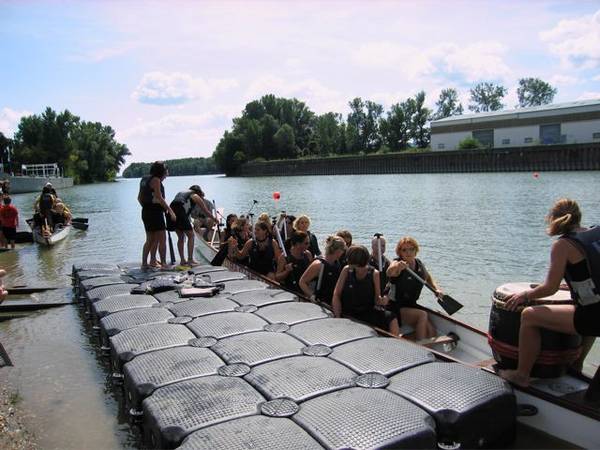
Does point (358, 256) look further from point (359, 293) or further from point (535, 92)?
point (535, 92)

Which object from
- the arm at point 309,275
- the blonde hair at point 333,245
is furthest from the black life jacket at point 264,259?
the blonde hair at point 333,245

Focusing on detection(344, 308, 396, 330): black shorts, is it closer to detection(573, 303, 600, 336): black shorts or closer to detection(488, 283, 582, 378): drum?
detection(488, 283, 582, 378): drum

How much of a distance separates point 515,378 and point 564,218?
1406mm

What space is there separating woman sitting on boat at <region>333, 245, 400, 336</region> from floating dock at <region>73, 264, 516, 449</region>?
0.24 metres

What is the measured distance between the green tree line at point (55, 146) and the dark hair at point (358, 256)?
278ft

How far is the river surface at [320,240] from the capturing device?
18.3 feet

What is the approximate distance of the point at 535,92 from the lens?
105125 millimetres

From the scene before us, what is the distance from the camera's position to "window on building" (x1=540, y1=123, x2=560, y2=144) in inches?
2635

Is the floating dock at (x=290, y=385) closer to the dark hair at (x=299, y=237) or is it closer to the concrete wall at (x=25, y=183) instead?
the dark hair at (x=299, y=237)

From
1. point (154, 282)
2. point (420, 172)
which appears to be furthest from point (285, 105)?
point (154, 282)

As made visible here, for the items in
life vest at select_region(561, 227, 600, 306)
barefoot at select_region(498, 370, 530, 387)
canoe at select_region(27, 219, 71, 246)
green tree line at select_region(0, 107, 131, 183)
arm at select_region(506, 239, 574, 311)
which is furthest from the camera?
green tree line at select_region(0, 107, 131, 183)

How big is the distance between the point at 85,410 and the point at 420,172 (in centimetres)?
6882

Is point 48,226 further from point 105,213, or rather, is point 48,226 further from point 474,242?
point 105,213

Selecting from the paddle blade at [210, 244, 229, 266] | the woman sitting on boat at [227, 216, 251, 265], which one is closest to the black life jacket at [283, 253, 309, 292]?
the woman sitting on boat at [227, 216, 251, 265]
